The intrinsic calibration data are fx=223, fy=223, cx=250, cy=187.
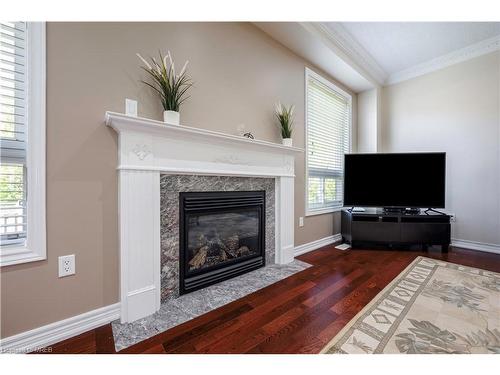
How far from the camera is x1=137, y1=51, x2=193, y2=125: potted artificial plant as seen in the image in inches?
61.5

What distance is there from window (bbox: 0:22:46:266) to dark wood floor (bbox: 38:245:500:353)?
2.24 ft

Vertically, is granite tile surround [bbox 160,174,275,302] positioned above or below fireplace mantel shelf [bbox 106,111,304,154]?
below

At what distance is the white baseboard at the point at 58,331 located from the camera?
1.17m

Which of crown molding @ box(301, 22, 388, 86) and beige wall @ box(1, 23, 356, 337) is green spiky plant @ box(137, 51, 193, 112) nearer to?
beige wall @ box(1, 23, 356, 337)

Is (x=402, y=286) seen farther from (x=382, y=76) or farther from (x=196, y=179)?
(x=382, y=76)

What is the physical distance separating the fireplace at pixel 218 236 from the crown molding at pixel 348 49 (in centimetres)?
192

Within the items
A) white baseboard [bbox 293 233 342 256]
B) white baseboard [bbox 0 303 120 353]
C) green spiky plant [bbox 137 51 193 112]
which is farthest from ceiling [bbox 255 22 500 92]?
white baseboard [bbox 0 303 120 353]

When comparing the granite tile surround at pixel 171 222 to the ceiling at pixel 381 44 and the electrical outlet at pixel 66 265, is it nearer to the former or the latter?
the electrical outlet at pixel 66 265

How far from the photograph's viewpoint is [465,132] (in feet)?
10.1

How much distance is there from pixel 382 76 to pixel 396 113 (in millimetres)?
647

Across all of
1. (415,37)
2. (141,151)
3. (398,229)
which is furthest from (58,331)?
(415,37)

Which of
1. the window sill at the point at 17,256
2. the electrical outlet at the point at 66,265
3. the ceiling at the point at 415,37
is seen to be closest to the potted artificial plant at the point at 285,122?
the ceiling at the point at 415,37

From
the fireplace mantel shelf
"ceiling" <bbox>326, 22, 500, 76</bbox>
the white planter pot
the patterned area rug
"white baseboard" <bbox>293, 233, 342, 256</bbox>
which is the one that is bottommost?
the patterned area rug
